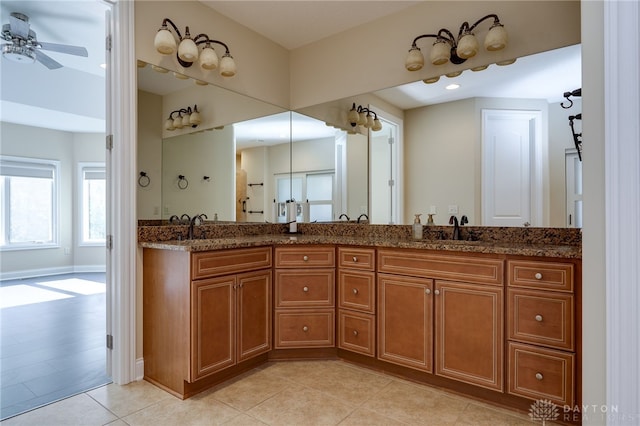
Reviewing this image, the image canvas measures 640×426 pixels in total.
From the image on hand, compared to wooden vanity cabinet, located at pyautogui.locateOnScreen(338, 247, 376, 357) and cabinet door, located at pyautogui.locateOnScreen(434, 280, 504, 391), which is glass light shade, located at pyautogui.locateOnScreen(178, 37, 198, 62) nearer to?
wooden vanity cabinet, located at pyautogui.locateOnScreen(338, 247, 376, 357)

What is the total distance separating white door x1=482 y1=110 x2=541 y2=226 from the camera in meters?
2.31

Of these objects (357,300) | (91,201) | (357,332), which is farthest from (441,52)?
(91,201)

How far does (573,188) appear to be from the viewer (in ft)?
6.98

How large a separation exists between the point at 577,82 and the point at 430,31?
1.06m

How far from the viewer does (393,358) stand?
2311 mm

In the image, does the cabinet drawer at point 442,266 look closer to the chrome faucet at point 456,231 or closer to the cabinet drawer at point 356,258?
the cabinet drawer at point 356,258

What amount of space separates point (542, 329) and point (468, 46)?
1.80m

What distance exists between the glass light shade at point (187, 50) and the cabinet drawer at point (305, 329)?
6.38 ft

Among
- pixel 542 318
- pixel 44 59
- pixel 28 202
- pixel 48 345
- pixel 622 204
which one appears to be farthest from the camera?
pixel 28 202

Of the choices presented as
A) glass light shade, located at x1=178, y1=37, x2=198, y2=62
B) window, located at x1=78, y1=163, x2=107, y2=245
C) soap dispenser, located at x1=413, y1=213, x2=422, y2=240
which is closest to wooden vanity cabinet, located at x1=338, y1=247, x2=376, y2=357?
soap dispenser, located at x1=413, y1=213, x2=422, y2=240

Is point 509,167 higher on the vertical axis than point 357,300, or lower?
higher

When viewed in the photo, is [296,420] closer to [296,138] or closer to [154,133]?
[154,133]

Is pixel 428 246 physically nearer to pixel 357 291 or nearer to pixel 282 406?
pixel 357 291

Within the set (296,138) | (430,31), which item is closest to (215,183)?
(296,138)
